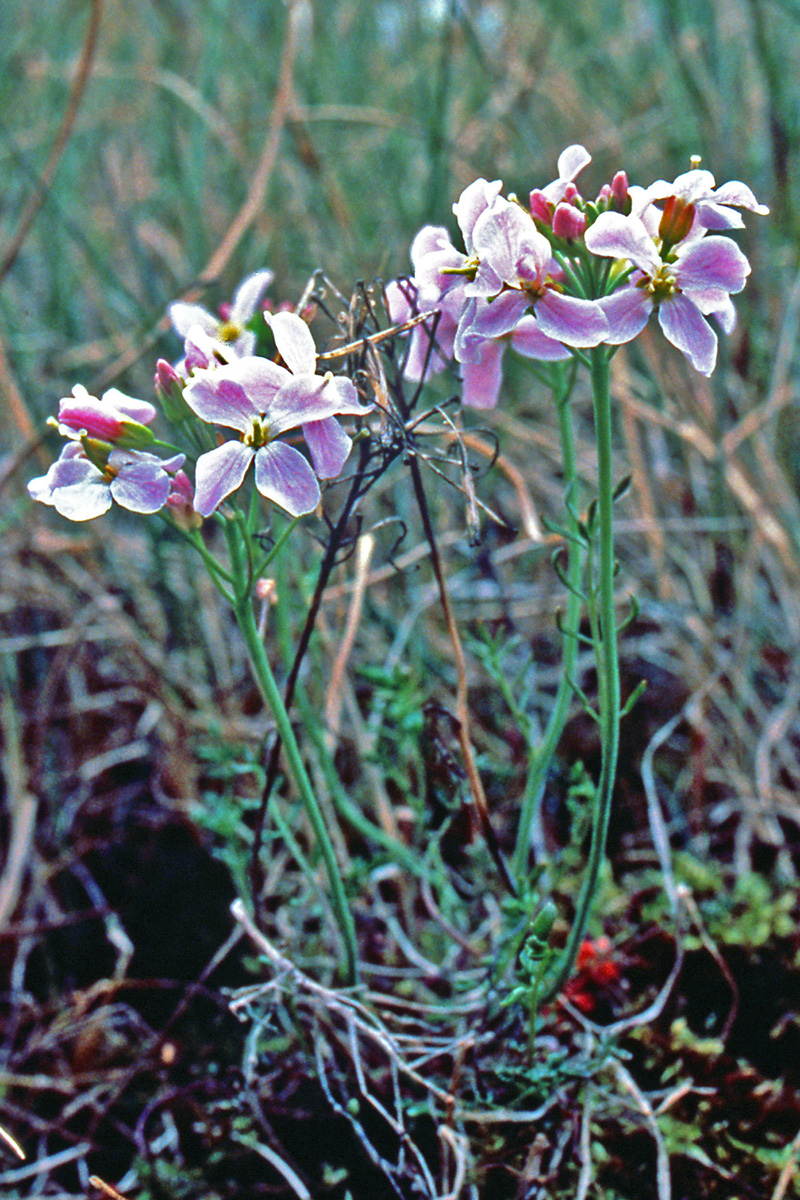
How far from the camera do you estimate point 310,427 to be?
1.01 meters

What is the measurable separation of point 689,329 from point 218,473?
51cm

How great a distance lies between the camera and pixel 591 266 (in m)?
1.03

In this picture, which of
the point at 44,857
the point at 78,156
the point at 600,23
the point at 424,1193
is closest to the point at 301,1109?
the point at 424,1193

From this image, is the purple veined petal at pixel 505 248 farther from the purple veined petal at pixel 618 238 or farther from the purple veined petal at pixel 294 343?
the purple veined petal at pixel 294 343

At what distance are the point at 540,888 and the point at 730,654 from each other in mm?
804

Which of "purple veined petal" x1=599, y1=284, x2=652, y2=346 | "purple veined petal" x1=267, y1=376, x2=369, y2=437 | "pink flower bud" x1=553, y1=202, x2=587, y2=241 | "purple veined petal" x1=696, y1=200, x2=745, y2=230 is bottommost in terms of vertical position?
"purple veined petal" x1=267, y1=376, x2=369, y2=437

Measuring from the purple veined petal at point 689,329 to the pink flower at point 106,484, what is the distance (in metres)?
0.54

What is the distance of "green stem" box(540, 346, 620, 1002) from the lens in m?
1.03


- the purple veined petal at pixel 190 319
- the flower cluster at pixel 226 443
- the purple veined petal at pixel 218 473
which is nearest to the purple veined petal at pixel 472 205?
the flower cluster at pixel 226 443

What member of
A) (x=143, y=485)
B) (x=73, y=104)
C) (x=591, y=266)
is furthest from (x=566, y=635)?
(x=73, y=104)

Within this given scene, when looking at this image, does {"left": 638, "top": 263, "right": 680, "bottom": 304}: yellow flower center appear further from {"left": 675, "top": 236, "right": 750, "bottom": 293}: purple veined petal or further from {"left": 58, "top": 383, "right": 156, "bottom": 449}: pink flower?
{"left": 58, "top": 383, "right": 156, "bottom": 449}: pink flower

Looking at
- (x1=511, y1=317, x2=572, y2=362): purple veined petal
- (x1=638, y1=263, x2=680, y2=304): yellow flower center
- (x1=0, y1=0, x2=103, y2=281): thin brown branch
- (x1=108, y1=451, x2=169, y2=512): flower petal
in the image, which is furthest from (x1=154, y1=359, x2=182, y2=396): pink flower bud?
(x1=0, y1=0, x2=103, y2=281): thin brown branch

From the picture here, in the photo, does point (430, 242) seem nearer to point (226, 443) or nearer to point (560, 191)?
point (560, 191)

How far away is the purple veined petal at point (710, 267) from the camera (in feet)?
3.19
